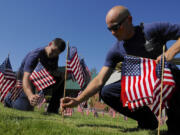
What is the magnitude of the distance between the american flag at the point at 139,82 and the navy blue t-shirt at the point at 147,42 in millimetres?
273

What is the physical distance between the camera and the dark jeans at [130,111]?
434 cm

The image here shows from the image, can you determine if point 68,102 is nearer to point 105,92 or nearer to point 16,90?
point 105,92

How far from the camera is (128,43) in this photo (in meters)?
4.06

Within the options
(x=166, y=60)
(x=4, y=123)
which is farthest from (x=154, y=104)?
(x=4, y=123)

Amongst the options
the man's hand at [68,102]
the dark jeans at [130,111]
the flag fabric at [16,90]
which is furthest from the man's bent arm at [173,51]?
the flag fabric at [16,90]

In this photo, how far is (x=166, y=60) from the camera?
341 cm

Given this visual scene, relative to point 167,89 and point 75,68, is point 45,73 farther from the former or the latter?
point 167,89

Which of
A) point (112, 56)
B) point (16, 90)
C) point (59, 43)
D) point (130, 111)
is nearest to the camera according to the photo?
point (112, 56)

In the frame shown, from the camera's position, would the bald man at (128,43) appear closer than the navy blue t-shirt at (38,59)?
Yes

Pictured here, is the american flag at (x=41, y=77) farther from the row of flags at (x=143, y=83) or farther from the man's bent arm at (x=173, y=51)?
the man's bent arm at (x=173, y=51)

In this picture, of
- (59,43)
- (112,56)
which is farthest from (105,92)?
(59,43)

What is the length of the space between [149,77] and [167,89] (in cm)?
40

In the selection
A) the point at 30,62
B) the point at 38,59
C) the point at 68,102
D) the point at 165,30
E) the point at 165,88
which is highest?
the point at 38,59

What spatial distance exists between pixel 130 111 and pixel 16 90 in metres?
6.44
